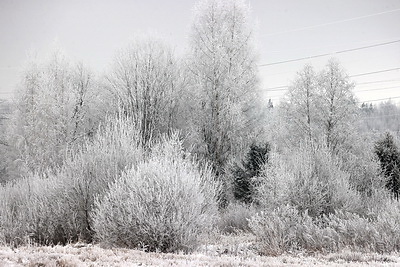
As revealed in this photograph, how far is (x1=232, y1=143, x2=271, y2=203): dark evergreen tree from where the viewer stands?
21359 millimetres

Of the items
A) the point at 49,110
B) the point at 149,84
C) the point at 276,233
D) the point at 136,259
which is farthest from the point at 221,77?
the point at 136,259

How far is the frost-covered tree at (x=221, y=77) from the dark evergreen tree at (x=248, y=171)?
5.29 ft

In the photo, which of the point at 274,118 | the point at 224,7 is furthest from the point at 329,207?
the point at 274,118

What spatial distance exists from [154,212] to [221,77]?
14.4 meters

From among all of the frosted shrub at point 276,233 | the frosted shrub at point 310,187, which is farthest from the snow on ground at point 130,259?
the frosted shrub at point 310,187

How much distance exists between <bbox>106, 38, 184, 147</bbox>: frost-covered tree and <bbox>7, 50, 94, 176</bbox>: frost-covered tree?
188 inches

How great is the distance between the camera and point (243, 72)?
25.1 meters

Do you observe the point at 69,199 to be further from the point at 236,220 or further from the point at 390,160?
the point at 390,160

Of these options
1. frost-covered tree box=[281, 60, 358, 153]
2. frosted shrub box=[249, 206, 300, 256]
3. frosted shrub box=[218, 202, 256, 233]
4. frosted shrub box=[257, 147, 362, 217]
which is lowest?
frosted shrub box=[218, 202, 256, 233]

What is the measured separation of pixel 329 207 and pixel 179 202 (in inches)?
316

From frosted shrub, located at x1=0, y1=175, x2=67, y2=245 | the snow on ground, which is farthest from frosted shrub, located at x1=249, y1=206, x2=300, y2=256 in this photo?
frosted shrub, located at x1=0, y1=175, x2=67, y2=245

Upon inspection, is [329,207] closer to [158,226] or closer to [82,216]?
[158,226]

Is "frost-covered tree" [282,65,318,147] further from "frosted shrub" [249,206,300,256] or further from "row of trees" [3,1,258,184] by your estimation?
"frosted shrub" [249,206,300,256]

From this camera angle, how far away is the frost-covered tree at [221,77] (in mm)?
23500
